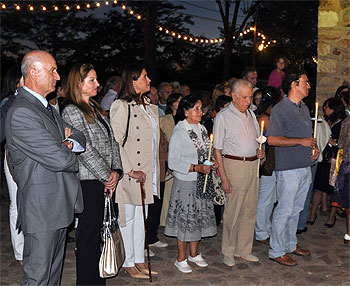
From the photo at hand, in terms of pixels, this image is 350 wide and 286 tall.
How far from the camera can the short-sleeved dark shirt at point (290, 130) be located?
17.4 ft

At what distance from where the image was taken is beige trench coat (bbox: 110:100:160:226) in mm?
4789

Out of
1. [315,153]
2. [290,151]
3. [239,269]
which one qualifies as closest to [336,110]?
[315,153]

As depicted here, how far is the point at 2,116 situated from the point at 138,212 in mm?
1804

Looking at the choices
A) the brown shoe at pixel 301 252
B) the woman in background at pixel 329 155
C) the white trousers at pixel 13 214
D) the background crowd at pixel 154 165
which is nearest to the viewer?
the background crowd at pixel 154 165

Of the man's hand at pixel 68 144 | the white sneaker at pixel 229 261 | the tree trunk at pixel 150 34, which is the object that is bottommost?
the white sneaker at pixel 229 261

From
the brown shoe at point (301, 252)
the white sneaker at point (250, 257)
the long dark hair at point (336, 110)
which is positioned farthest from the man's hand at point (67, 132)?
the long dark hair at point (336, 110)

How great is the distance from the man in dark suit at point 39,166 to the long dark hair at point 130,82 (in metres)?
1.42

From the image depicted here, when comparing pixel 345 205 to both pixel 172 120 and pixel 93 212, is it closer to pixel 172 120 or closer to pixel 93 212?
pixel 172 120

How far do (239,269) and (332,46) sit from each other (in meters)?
5.98

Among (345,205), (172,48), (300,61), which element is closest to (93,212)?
(345,205)

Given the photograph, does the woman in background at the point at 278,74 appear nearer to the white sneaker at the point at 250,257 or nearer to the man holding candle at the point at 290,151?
the man holding candle at the point at 290,151

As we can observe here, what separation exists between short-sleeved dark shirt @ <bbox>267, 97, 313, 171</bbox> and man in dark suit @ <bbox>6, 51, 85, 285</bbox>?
2.68m

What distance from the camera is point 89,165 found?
4.07m

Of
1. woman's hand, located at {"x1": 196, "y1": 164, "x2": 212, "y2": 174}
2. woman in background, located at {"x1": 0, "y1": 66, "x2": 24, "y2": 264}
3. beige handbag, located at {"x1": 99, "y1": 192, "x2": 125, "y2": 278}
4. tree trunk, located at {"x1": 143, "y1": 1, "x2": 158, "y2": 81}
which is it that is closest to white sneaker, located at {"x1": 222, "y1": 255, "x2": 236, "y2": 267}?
woman's hand, located at {"x1": 196, "y1": 164, "x2": 212, "y2": 174}
